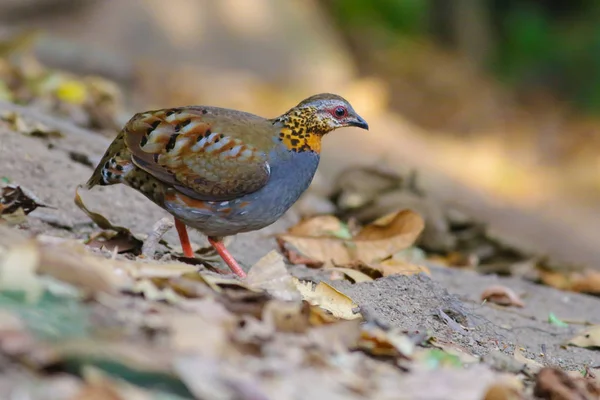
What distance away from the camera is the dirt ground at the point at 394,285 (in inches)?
163

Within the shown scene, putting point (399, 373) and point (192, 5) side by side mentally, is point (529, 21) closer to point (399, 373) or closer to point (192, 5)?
point (192, 5)

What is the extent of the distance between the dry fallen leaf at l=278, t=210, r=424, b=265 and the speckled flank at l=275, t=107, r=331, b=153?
80cm

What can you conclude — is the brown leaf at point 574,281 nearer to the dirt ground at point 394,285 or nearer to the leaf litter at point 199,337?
the dirt ground at point 394,285

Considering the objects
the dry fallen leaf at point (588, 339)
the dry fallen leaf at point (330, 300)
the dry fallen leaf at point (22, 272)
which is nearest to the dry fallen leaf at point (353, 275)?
the dry fallen leaf at point (330, 300)

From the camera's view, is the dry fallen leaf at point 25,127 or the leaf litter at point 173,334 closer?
the leaf litter at point 173,334

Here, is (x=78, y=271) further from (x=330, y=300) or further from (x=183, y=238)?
(x=183, y=238)

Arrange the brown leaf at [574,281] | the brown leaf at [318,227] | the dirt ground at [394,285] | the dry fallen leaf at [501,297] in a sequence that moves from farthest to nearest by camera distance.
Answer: the brown leaf at [574,281] → the brown leaf at [318,227] → the dry fallen leaf at [501,297] → the dirt ground at [394,285]

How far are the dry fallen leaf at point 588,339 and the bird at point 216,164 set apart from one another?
1.66 meters

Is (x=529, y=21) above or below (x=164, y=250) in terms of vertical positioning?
above

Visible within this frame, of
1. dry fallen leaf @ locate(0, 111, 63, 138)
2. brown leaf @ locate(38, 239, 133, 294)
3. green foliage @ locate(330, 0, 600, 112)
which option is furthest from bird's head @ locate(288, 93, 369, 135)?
green foliage @ locate(330, 0, 600, 112)

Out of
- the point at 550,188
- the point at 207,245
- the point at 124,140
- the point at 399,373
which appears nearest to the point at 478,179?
the point at 550,188

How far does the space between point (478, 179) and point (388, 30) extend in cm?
584

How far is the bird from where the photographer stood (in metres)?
4.30

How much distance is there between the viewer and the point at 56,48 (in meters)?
12.4
